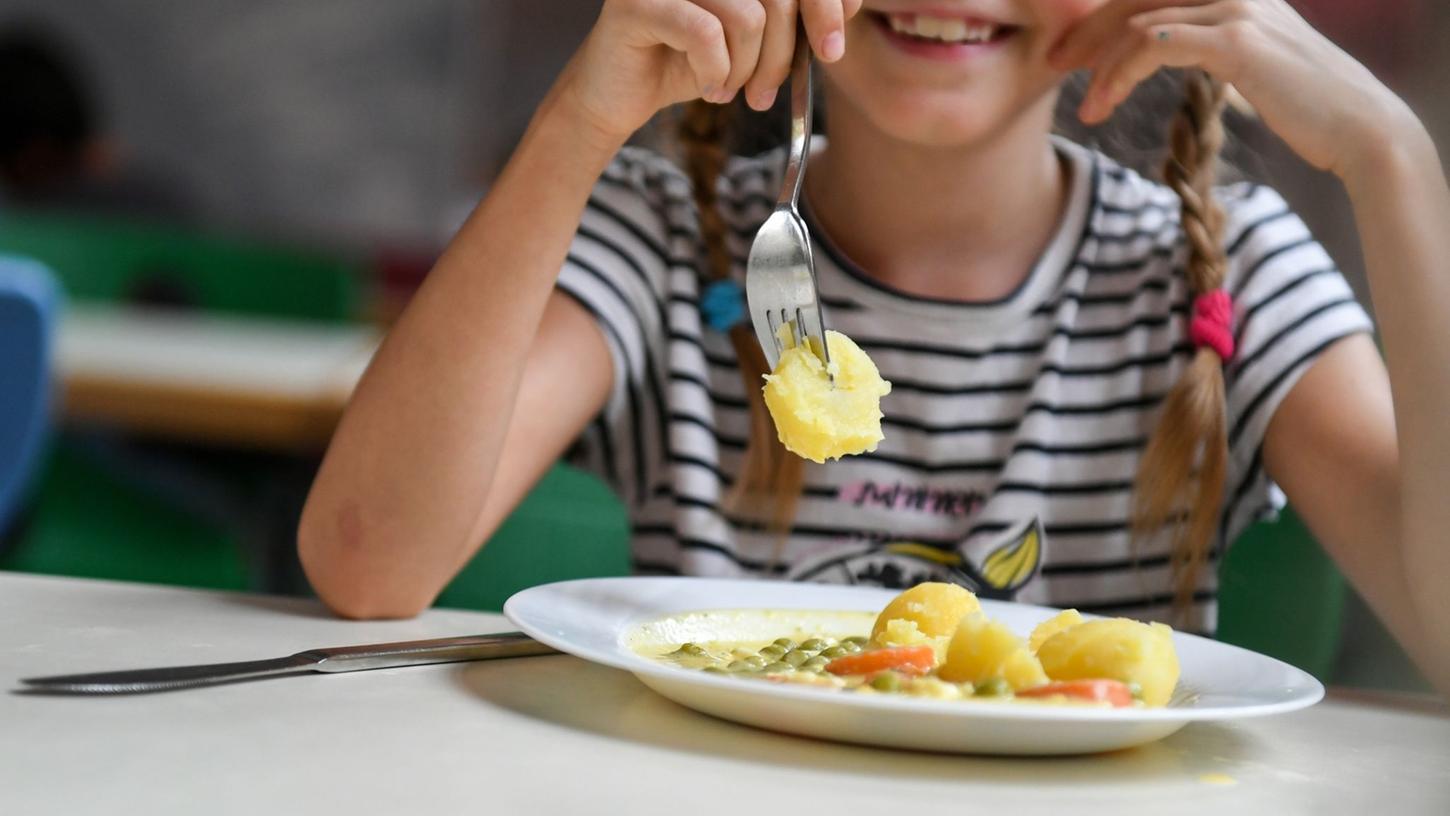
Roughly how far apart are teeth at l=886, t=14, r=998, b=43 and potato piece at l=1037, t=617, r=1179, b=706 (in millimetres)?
659

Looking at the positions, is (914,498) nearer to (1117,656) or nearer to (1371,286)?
(1371,286)

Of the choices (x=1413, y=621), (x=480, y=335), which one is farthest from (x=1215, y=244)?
(x=480, y=335)

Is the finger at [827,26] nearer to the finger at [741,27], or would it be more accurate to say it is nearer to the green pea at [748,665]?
the finger at [741,27]

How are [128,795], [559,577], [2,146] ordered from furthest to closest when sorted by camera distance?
[2,146]
[559,577]
[128,795]

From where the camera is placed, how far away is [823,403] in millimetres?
972

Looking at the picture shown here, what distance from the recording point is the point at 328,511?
1.17 metres

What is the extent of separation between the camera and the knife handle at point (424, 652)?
0.85m

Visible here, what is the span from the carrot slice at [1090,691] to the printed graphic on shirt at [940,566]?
612 millimetres

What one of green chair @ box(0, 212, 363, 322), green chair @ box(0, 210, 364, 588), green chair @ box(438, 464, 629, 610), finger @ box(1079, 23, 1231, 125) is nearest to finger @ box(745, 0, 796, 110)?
finger @ box(1079, 23, 1231, 125)

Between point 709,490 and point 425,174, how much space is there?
502 centimetres

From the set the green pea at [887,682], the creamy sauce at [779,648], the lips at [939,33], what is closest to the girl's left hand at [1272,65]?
the lips at [939,33]

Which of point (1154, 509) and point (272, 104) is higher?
point (272, 104)

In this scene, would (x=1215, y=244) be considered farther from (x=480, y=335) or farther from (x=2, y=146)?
(x=2, y=146)

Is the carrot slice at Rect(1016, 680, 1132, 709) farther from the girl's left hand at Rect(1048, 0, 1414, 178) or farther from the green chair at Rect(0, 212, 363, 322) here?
the green chair at Rect(0, 212, 363, 322)
